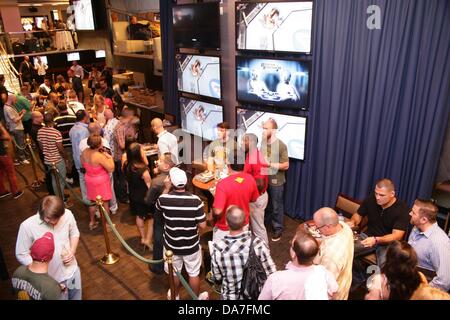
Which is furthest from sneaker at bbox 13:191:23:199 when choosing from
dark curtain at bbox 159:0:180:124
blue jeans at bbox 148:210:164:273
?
blue jeans at bbox 148:210:164:273

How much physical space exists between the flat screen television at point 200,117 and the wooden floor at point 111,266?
1.84 m

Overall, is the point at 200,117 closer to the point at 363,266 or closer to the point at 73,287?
the point at 363,266

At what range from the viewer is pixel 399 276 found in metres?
2.22

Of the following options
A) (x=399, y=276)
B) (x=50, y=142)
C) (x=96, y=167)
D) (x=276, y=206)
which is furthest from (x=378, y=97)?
(x=50, y=142)

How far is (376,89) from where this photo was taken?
13.0ft

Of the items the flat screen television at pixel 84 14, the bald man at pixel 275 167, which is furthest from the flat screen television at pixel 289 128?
the flat screen television at pixel 84 14

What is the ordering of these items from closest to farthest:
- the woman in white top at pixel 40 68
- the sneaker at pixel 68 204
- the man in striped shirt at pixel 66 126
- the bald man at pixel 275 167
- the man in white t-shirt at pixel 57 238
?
the man in white t-shirt at pixel 57 238
the bald man at pixel 275 167
the sneaker at pixel 68 204
the man in striped shirt at pixel 66 126
the woman in white top at pixel 40 68

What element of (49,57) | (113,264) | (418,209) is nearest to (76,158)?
(113,264)

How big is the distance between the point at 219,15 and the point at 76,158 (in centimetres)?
304

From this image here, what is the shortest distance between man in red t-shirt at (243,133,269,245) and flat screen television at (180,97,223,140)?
1780mm

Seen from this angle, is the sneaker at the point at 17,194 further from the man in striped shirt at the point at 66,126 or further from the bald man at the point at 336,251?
the bald man at the point at 336,251

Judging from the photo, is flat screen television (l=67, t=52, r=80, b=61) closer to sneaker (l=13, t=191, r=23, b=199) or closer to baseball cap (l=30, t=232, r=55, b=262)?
sneaker (l=13, t=191, r=23, b=199)

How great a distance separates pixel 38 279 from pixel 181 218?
118 cm

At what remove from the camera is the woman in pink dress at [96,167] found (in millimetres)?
4430
